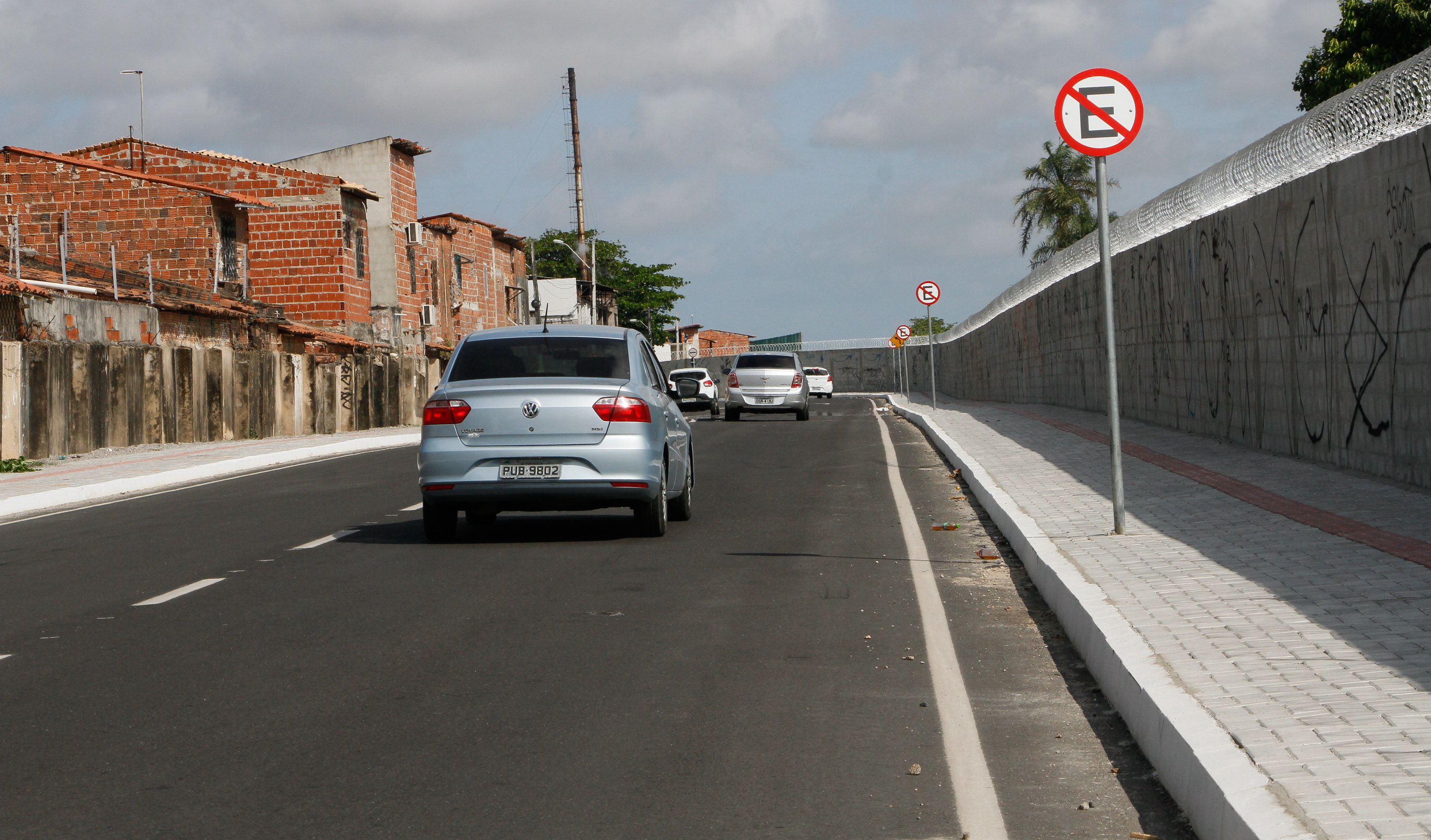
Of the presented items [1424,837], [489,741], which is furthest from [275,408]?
[1424,837]

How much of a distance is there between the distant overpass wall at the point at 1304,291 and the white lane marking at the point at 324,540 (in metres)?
8.28

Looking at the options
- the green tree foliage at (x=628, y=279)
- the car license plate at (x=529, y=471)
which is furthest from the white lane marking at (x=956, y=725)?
the green tree foliage at (x=628, y=279)

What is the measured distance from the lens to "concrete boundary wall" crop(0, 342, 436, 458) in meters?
21.5

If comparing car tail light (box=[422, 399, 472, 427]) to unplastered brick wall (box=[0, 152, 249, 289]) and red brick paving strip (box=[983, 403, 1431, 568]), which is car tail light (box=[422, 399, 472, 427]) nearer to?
red brick paving strip (box=[983, 403, 1431, 568])

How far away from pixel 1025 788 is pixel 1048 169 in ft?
216

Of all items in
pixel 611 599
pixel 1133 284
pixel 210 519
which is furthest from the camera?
pixel 1133 284

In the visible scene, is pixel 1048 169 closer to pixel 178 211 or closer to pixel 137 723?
pixel 178 211

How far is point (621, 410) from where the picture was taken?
10938 mm

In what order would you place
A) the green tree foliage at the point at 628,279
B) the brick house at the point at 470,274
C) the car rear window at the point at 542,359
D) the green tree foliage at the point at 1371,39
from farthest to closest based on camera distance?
the green tree foliage at the point at 628,279
the brick house at the point at 470,274
the green tree foliage at the point at 1371,39
the car rear window at the point at 542,359

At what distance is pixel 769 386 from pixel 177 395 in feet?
45.7

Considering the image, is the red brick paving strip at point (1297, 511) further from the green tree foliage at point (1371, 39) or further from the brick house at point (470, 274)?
the brick house at point (470, 274)

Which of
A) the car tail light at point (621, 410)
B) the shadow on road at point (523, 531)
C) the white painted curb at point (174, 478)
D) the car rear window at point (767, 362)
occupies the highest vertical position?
the car rear window at point (767, 362)

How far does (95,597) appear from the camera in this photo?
895 cm

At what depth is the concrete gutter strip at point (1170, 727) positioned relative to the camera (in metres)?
3.92
